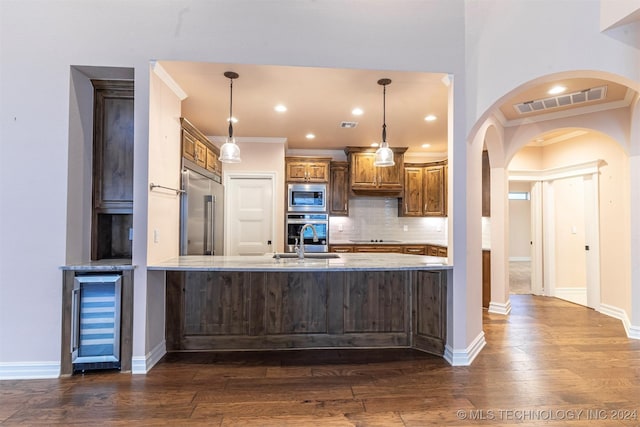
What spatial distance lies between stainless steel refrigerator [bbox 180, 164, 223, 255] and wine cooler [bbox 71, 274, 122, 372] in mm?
830

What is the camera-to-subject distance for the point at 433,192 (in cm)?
590

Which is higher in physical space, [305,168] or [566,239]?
[305,168]

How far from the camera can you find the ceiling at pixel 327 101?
2.93 meters

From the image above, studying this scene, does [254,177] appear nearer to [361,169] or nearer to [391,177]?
[361,169]

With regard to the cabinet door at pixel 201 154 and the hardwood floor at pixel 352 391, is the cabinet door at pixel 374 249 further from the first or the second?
the cabinet door at pixel 201 154

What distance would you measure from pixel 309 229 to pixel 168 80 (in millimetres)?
3189

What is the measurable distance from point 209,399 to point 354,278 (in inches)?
62.4

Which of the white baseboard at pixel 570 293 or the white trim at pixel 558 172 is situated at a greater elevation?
the white trim at pixel 558 172

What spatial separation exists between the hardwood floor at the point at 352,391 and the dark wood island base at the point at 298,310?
15cm

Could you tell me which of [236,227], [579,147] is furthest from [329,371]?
[579,147]

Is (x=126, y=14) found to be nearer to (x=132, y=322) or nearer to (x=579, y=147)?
(x=132, y=322)

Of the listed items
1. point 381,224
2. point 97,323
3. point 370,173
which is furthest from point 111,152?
point 381,224

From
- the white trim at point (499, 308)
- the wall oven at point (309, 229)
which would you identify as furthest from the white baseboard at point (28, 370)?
the white trim at point (499, 308)

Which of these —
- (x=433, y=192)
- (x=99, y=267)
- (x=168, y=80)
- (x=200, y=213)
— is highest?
(x=168, y=80)
